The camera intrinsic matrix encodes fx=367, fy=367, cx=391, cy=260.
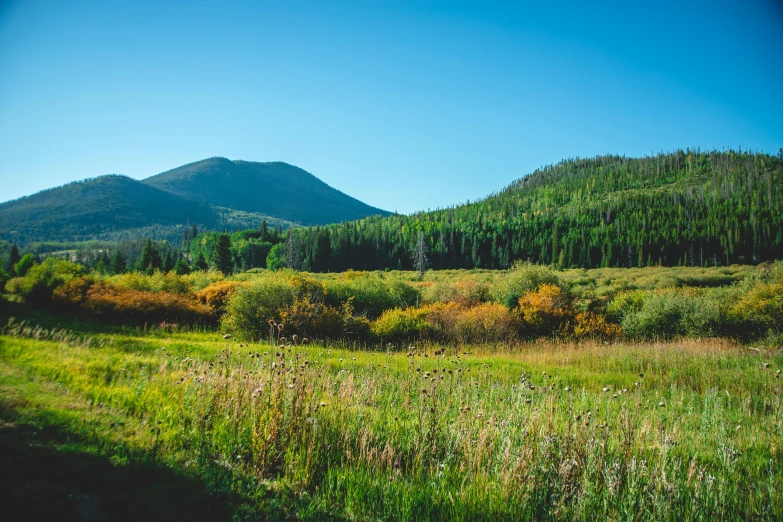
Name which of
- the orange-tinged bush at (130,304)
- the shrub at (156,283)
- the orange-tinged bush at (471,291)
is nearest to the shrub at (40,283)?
the orange-tinged bush at (130,304)

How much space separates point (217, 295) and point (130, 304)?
497cm

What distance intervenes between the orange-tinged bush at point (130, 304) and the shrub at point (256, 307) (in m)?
3.58

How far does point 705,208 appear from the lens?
399ft

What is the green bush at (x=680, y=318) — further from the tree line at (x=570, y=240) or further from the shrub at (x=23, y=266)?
the tree line at (x=570, y=240)

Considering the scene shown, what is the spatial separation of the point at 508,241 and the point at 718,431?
118 meters

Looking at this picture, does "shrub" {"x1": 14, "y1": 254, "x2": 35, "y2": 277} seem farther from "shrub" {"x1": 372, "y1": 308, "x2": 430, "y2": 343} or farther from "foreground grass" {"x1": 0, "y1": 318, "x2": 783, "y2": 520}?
"foreground grass" {"x1": 0, "y1": 318, "x2": 783, "y2": 520}

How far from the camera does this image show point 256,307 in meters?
19.0

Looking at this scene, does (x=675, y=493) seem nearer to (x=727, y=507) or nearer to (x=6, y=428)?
(x=727, y=507)

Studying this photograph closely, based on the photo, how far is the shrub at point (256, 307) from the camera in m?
18.3

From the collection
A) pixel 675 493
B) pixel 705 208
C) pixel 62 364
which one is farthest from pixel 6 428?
pixel 705 208

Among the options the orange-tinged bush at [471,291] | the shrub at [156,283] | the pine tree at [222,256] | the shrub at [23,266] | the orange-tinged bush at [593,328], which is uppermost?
the pine tree at [222,256]

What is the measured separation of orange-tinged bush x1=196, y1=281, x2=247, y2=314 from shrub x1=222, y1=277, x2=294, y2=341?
4259 millimetres

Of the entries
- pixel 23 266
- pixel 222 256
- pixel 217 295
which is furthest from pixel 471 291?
pixel 222 256

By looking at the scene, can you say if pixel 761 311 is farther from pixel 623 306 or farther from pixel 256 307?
pixel 256 307
